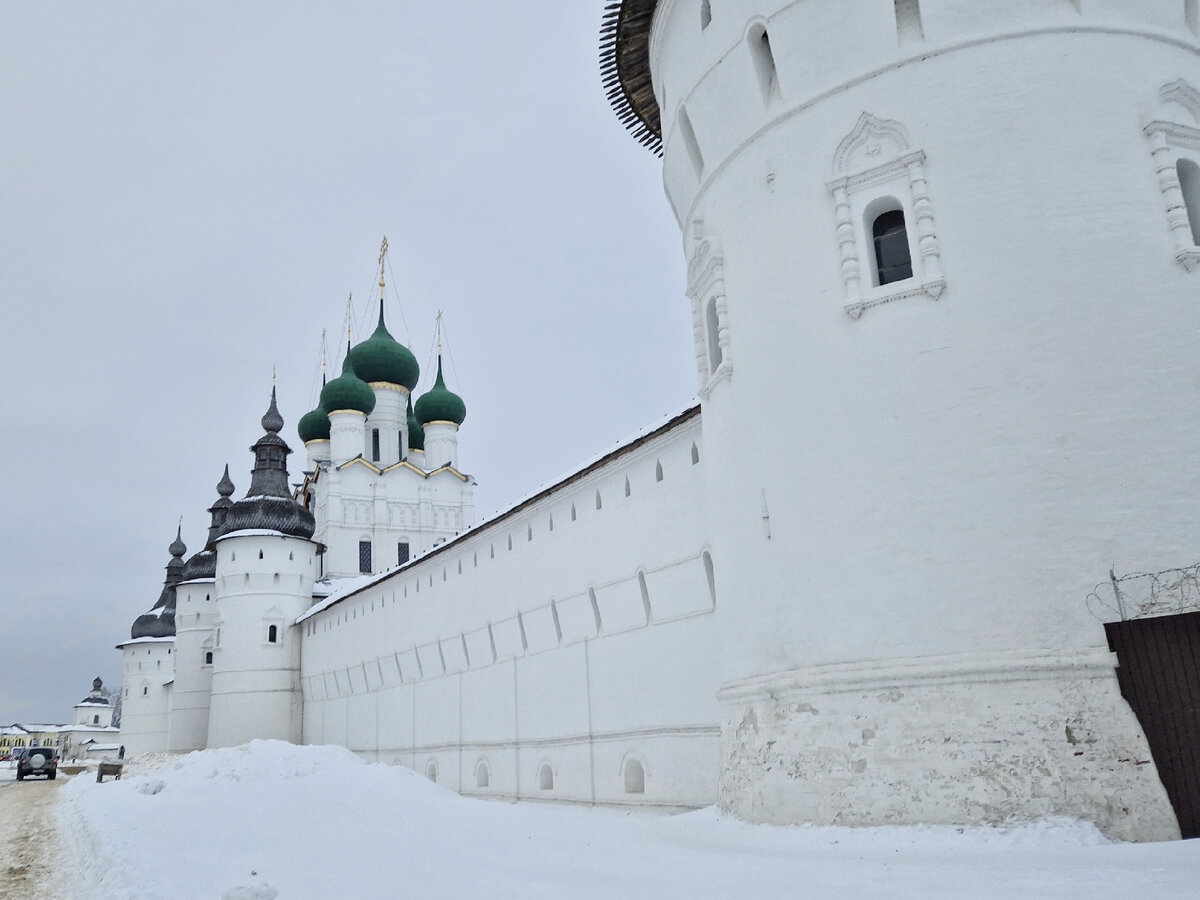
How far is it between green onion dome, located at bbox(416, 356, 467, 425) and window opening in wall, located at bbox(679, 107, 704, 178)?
30.8 meters

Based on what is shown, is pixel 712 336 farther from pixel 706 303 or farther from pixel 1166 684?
pixel 1166 684

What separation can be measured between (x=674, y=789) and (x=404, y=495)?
2669 cm

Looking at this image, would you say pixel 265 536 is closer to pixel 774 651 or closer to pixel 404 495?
pixel 404 495

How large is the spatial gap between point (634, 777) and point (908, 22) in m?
9.91

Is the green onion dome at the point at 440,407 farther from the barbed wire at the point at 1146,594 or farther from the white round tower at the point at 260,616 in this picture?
the barbed wire at the point at 1146,594

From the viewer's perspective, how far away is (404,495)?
38.5m

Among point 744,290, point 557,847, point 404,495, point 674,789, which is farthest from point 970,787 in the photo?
point 404,495

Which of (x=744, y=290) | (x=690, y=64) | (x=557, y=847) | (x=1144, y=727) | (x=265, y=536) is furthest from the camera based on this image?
(x=265, y=536)

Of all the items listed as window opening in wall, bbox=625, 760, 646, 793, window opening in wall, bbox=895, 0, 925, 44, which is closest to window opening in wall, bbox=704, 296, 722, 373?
window opening in wall, bbox=895, 0, 925, 44

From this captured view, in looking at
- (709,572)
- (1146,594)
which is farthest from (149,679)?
(1146,594)

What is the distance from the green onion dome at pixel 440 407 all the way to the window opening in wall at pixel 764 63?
32.0m

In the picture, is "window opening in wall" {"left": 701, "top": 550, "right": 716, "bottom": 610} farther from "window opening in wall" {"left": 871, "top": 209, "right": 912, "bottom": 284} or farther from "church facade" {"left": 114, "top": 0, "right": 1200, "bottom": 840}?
"window opening in wall" {"left": 871, "top": 209, "right": 912, "bottom": 284}

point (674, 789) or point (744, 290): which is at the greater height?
point (744, 290)

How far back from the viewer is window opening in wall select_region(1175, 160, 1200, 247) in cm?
827
